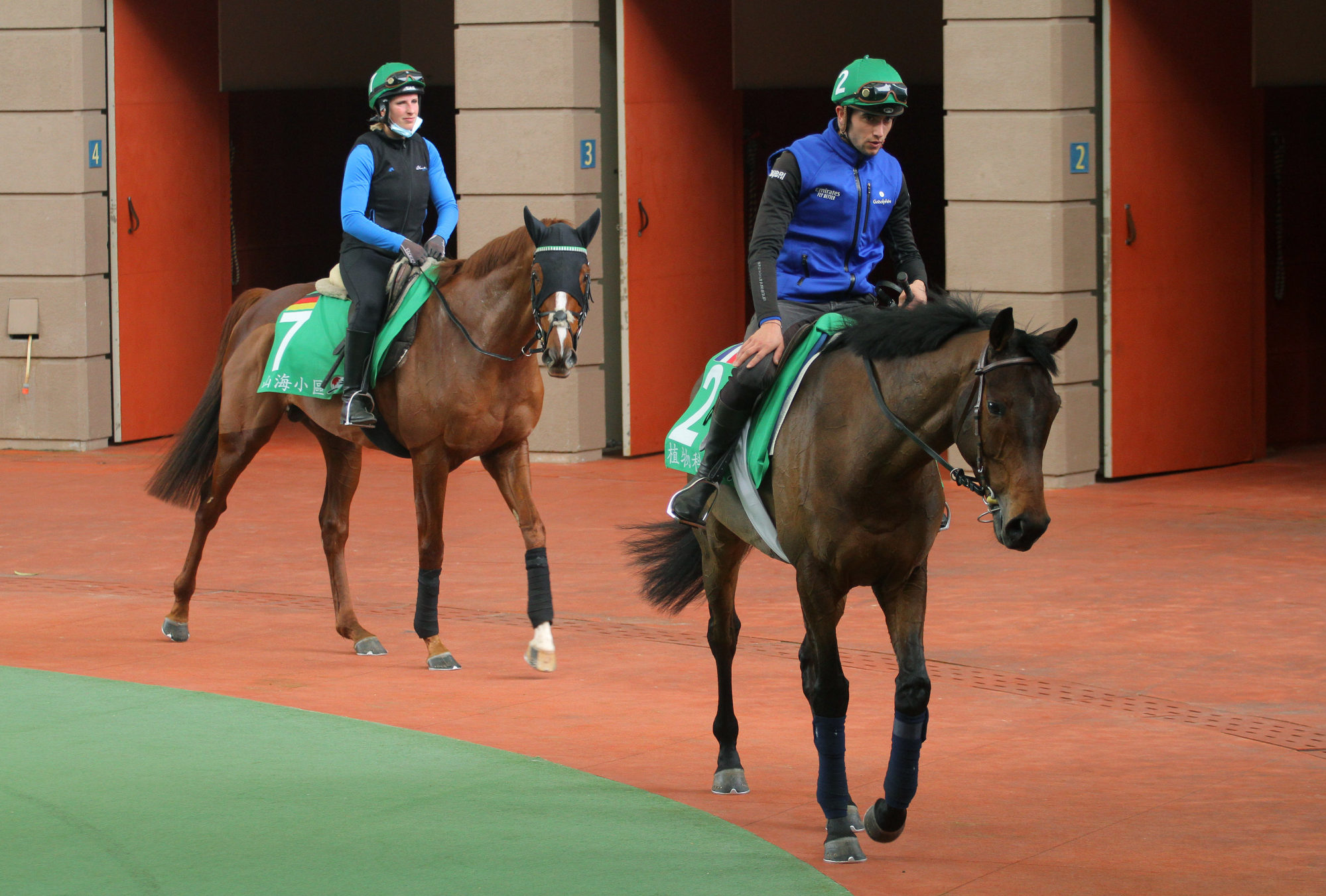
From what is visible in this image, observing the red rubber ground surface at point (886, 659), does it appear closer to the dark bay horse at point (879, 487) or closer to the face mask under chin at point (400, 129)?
the dark bay horse at point (879, 487)

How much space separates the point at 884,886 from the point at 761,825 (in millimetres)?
700

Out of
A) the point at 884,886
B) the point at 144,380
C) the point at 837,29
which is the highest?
the point at 837,29

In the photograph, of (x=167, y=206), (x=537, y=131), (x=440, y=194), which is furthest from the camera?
(x=167, y=206)

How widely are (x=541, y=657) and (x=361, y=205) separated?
2404mm

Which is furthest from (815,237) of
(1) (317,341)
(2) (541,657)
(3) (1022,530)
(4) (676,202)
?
(4) (676,202)

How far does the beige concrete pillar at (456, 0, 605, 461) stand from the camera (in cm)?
1530

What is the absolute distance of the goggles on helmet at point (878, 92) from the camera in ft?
20.5

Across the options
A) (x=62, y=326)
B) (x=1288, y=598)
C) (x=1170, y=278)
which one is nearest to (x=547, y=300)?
(x=1288, y=598)

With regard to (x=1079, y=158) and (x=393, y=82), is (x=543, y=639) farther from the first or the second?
(x=1079, y=158)

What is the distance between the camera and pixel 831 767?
574cm

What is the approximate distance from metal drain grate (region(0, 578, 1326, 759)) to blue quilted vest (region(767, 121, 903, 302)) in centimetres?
224

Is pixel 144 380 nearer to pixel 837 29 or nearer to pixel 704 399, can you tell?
pixel 837 29

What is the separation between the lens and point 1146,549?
1134 cm

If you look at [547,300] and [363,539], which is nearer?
[547,300]
